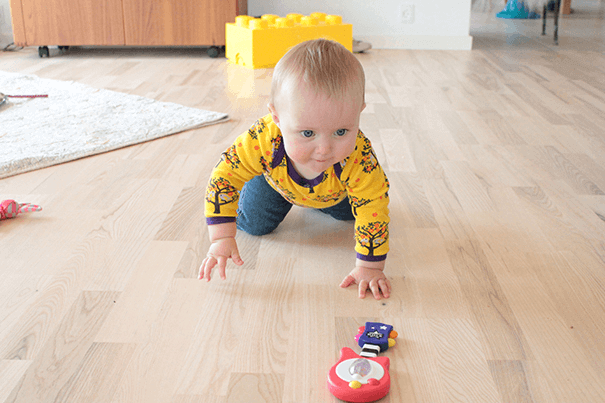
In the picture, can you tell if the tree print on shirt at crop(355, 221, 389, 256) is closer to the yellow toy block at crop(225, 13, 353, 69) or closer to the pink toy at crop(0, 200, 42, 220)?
the pink toy at crop(0, 200, 42, 220)

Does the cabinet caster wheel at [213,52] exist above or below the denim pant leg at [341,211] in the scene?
above

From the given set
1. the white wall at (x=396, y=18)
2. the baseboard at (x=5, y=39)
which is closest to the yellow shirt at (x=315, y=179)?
the white wall at (x=396, y=18)

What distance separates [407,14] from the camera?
335 cm

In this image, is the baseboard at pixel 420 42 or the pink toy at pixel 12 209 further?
the baseboard at pixel 420 42

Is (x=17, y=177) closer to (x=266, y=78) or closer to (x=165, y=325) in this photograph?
(x=165, y=325)

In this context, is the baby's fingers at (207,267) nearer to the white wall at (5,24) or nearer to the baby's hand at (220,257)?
the baby's hand at (220,257)

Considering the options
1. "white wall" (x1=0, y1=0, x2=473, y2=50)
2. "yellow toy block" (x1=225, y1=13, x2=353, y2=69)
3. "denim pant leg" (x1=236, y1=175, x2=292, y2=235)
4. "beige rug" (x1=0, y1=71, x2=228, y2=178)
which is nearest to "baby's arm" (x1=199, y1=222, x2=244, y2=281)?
"denim pant leg" (x1=236, y1=175, x2=292, y2=235)

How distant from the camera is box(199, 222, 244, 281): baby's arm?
2.93 ft

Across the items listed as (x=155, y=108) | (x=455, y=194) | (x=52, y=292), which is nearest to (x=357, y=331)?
(x=52, y=292)

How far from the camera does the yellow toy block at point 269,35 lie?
105 inches

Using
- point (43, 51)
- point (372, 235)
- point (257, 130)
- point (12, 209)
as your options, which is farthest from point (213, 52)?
point (372, 235)

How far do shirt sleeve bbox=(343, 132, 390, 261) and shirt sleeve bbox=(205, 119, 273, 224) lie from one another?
0.45 ft

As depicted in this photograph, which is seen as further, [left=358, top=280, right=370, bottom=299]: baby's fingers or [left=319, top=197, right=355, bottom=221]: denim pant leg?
[left=319, top=197, right=355, bottom=221]: denim pant leg

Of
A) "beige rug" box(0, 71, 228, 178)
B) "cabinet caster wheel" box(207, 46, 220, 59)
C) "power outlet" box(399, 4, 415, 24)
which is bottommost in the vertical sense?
"beige rug" box(0, 71, 228, 178)
